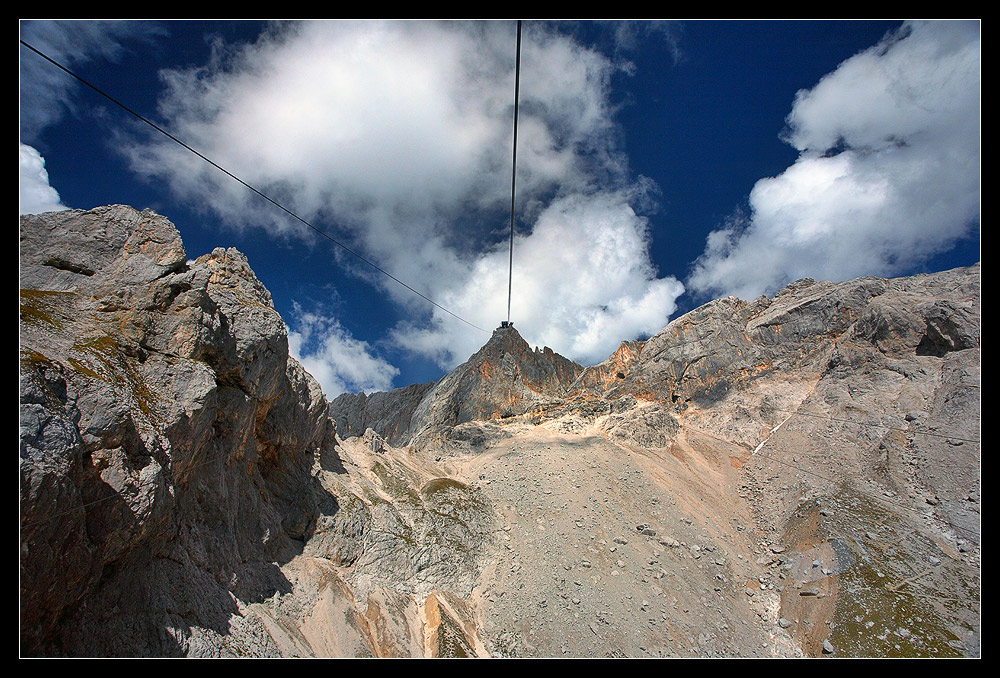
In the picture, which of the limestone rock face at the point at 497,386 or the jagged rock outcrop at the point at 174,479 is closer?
the jagged rock outcrop at the point at 174,479

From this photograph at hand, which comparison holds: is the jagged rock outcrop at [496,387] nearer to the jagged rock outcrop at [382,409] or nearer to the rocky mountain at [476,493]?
the jagged rock outcrop at [382,409]

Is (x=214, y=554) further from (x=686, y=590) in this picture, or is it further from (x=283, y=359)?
(x=686, y=590)

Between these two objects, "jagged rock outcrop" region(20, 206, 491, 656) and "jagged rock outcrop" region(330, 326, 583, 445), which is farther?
"jagged rock outcrop" region(330, 326, 583, 445)

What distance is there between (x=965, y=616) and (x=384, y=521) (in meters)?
32.5

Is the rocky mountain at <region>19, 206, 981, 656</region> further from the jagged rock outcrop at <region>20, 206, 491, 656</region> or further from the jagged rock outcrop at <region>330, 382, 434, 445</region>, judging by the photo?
the jagged rock outcrop at <region>330, 382, 434, 445</region>

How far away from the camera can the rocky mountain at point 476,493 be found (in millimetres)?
10359

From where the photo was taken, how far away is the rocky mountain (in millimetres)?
10359

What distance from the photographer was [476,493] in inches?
1480

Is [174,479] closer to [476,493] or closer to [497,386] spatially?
[476,493]

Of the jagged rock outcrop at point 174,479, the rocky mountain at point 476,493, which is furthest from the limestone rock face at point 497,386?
the jagged rock outcrop at point 174,479

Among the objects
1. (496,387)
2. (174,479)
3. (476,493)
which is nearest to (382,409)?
(496,387)

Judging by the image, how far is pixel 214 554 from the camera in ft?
50.0

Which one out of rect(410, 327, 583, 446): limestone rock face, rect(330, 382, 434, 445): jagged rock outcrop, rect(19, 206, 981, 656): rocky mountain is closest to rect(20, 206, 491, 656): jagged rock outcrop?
rect(19, 206, 981, 656): rocky mountain

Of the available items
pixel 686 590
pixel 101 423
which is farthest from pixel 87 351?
pixel 686 590
